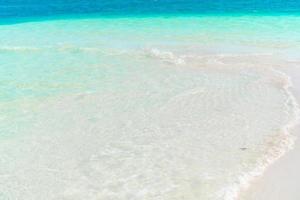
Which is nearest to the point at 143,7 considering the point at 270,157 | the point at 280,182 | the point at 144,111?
the point at 144,111

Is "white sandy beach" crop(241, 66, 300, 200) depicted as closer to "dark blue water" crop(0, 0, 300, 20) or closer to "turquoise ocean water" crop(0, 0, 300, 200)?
"turquoise ocean water" crop(0, 0, 300, 200)

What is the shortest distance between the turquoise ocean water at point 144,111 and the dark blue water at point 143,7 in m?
4.03

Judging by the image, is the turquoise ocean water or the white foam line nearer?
the white foam line

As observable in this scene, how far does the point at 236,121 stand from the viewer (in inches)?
261

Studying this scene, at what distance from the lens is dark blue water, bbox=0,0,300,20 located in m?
18.2

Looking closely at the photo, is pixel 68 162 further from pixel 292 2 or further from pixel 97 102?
pixel 292 2

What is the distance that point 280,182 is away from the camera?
193 inches

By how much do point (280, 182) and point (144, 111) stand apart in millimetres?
2701

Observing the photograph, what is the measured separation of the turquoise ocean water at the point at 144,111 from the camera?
199 inches

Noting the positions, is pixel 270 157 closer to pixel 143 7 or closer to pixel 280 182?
pixel 280 182

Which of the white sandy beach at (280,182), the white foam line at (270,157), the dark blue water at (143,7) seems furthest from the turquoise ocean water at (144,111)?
the dark blue water at (143,7)

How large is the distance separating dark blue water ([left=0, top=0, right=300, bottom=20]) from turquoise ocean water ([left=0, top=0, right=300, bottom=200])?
159 inches

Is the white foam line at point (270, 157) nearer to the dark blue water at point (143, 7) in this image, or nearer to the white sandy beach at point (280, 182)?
the white sandy beach at point (280, 182)

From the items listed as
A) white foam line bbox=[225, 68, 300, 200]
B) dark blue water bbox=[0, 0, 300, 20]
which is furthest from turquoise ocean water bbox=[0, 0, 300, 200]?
dark blue water bbox=[0, 0, 300, 20]
